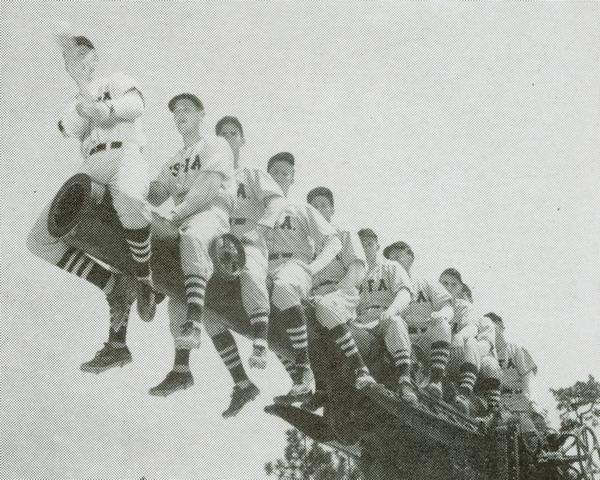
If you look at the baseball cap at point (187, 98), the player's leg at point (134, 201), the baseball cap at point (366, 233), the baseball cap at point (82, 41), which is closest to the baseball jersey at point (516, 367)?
the baseball cap at point (366, 233)

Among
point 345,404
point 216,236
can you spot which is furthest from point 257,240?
point 345,404

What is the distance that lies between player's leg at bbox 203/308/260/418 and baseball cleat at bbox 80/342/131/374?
2.67 ft

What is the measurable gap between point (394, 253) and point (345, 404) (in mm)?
2657

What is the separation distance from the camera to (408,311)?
10211 mm

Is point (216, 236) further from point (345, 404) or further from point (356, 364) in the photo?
point (345, 404)

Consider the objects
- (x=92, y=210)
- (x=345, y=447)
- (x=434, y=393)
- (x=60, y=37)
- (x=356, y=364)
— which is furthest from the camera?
(x=434, y=393)

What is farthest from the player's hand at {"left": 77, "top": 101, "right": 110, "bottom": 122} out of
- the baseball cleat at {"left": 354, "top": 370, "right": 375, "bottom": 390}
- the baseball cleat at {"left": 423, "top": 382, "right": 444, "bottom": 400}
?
the baseball cleat at {"left": 423, "top": 382, "right": 444, "bottom": 400}

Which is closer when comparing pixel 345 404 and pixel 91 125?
pixel 91 125

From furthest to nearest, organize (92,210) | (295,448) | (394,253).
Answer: (295,448), (394,253), (92,210)

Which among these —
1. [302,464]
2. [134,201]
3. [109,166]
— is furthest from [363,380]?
[302,464]

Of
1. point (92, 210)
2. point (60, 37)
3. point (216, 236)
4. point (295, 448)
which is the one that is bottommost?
point (92, 210)

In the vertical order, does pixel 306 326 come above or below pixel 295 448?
below

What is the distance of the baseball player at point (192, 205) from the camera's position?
20.0 ft

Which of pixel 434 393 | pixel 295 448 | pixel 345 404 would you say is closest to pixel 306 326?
pixel 345 404
